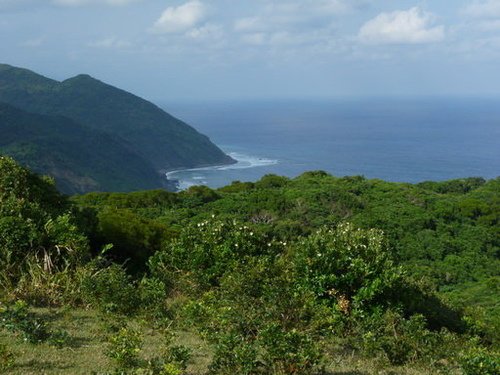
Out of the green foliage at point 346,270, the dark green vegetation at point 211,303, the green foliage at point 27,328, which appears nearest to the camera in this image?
the dark green vegetation at point 211,303

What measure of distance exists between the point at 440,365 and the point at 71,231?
6397mm

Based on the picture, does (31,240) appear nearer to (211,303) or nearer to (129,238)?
(211,303)

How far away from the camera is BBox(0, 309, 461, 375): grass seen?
19.0 ft

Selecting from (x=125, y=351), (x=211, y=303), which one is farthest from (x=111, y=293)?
(x=125, y=351)

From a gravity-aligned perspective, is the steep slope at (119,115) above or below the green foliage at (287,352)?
above

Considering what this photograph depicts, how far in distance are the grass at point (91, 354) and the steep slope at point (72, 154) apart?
319ft

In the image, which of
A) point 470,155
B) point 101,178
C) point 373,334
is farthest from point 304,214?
point 470,155

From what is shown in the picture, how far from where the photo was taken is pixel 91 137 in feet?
455

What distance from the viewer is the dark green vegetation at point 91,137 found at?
112562 mm

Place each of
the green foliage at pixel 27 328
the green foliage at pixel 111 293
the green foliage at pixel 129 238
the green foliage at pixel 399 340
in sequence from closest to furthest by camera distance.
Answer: the green foliage at pixel 27 328, the green foliage at pixel 399 340, the green foliage at pixel 111 293, the green foliage at pixel 129 238

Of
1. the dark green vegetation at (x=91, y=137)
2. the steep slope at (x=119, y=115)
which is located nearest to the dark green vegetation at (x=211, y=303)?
the dark green vegetation at (x=91, y=137)

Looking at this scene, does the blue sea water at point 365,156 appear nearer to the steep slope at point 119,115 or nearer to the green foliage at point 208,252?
the steep slope at point 119,115

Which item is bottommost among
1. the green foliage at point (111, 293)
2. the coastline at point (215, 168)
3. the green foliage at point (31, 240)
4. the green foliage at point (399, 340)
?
the coastline at point (215, 168)

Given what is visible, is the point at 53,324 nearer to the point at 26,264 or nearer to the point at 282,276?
the point at 26,264
